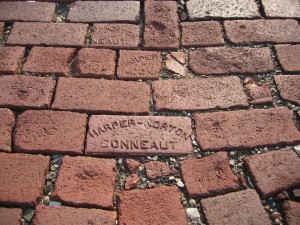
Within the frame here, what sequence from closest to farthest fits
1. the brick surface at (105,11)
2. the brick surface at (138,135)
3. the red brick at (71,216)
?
the red brick at (71,216) < the brick surface at (138,135) < the brick surface at (105,11)

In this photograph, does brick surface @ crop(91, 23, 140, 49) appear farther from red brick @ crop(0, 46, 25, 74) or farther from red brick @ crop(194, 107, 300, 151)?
red brick @ crop(194, 107, 300, 151)

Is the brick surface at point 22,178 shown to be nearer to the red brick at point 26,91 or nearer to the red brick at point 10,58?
the red brick at point 26,91

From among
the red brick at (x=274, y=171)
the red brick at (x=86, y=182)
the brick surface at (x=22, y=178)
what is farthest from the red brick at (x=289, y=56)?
the brick surface at (x=22, y=178)

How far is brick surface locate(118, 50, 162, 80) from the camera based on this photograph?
2.24 meters

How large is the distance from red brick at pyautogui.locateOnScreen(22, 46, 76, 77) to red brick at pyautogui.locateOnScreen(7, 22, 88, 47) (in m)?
0.07

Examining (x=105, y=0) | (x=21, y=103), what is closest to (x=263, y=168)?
(x=21, y=103)

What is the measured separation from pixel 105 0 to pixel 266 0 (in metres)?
1.24

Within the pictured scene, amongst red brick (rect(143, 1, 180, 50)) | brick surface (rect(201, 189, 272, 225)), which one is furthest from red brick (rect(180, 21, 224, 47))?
brick surface (rect(201, 189, 272, 225))

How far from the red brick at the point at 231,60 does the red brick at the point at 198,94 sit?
0.09m

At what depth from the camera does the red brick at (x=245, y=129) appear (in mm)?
1946

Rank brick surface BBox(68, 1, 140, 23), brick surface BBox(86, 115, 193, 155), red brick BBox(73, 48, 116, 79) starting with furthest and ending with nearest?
brick surface BBox(68, 1, 140, 23) < red brick BBox(73, 48, 116, 79) < brick surface BBox(86, 115, 193, 155)

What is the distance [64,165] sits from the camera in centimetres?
185

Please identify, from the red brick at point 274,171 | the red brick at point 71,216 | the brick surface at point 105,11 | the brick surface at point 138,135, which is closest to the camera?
the red brick at point 71,216

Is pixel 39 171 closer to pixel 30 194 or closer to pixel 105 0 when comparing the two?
pixel 30 194
